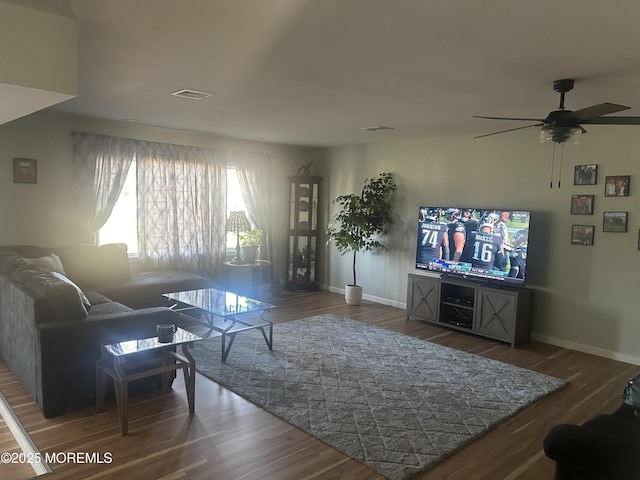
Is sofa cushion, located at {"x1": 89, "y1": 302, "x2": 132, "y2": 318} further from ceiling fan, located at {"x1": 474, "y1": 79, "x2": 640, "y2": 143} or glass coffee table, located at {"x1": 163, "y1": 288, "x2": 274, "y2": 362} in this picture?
ceiling fan, located at {"x1": 474, "y1": 79, "x2": 640, "y2": 143}

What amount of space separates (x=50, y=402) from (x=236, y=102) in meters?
2.81

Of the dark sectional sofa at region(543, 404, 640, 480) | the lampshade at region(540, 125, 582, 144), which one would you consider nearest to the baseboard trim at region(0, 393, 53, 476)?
the dark sectional sofa at region(543, 404, 640, 480)

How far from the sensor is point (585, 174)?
4609 mm

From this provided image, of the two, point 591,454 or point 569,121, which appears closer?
point 591,454

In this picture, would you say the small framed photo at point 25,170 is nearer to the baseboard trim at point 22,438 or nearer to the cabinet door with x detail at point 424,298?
the baseboard trim at point 22,438

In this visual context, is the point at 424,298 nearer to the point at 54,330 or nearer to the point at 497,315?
A: the point at 497,315

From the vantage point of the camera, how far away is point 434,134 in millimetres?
5609

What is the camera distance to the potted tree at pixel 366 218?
6.27 metres

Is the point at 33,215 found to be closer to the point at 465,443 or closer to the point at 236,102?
the point at 236,102

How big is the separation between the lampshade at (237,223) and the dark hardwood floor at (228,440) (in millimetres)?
2764

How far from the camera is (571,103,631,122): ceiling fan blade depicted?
99.8 inches

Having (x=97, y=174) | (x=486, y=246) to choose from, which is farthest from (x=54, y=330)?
(x=486, y=246)

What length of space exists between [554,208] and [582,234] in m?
0.40

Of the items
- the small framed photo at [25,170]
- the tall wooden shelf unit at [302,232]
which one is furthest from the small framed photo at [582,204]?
the small framed photo at [25,170]
